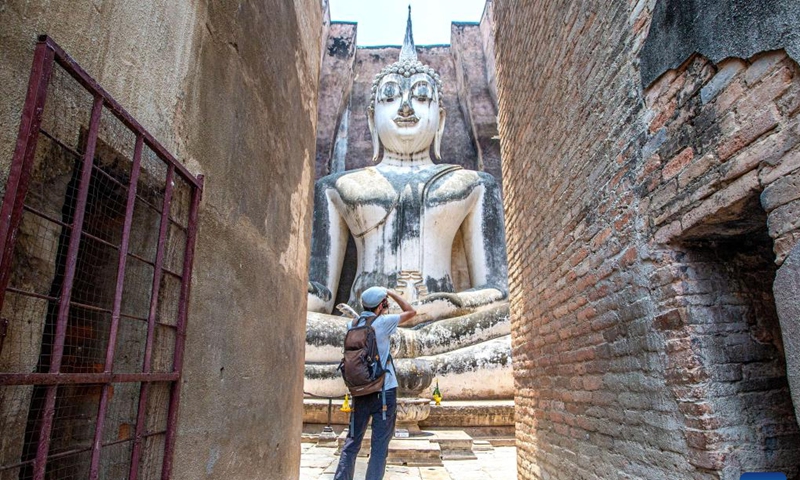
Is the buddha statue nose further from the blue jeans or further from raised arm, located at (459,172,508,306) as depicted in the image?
the blue jeans

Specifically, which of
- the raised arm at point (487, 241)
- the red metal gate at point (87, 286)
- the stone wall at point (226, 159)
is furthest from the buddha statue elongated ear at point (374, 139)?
the red metal gate at point (87, 286)

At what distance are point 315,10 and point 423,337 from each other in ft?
14.3

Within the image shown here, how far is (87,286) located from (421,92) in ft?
28.1

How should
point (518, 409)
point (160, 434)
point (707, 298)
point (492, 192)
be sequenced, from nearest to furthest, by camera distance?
1. point (160, 434)
2. point (707, 298)
3. point (518, 409)
4. point (492, 192)

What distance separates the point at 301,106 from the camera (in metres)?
3.50

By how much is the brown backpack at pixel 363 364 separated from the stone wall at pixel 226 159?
34 centimetres

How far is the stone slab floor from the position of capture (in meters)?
4.35

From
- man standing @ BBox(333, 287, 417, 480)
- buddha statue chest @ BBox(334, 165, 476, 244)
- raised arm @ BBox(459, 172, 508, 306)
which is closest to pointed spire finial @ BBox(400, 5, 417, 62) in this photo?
buddha statue chest @ BBox(334, 165, 476, 244)

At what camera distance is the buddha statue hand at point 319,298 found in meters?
8.20

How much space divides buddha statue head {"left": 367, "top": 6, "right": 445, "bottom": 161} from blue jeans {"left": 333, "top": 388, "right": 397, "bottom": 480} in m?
7.10

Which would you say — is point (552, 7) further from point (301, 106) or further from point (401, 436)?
point (401, 436)

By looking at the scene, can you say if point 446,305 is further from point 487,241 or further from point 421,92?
point 421,92

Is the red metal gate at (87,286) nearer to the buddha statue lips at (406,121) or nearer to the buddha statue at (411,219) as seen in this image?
the buddha statue at (411,219)

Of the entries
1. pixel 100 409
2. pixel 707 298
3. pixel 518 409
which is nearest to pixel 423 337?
pixel 518 409
